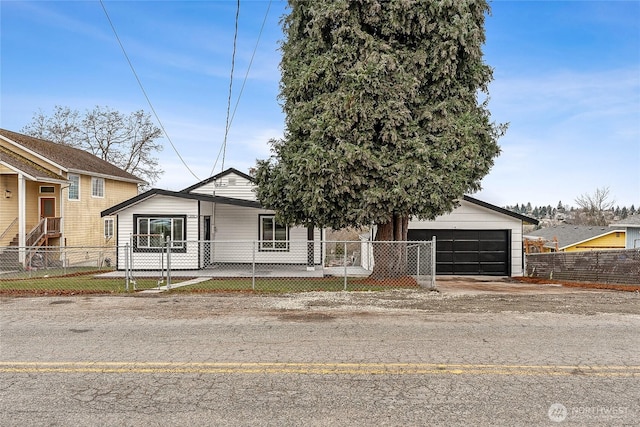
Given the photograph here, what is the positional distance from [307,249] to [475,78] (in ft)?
31.2

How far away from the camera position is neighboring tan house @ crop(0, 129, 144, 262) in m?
22.3

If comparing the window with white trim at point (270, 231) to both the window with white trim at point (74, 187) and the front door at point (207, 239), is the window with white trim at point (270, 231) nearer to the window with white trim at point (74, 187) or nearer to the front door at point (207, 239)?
the front door at point (207, 239)

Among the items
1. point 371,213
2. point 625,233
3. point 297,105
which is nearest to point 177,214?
point 297,105

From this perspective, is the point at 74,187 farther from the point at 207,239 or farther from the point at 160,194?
the point at 207,239

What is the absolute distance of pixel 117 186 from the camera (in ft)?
97.7

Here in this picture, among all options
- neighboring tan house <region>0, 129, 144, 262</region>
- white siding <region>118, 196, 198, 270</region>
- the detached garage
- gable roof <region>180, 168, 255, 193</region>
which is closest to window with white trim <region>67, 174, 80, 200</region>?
neighboring tan house <region>0, 129, 144, 262</region>

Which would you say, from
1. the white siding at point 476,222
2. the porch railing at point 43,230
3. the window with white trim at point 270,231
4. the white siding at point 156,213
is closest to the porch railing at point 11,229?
the porch railing at point 43,230

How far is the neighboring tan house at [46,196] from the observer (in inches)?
879

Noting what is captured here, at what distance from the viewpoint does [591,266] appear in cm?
1662

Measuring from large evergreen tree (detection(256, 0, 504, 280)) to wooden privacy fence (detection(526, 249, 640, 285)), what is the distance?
232 inches

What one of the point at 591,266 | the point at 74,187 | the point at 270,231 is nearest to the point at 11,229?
the point at 74,187

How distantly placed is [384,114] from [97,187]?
2169 centimetres

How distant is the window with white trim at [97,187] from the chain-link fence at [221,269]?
4081 mm

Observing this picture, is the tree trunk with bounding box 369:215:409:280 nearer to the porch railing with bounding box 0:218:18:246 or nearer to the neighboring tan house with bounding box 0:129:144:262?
the neighboring tan house with bounding box 0:129:144:262
